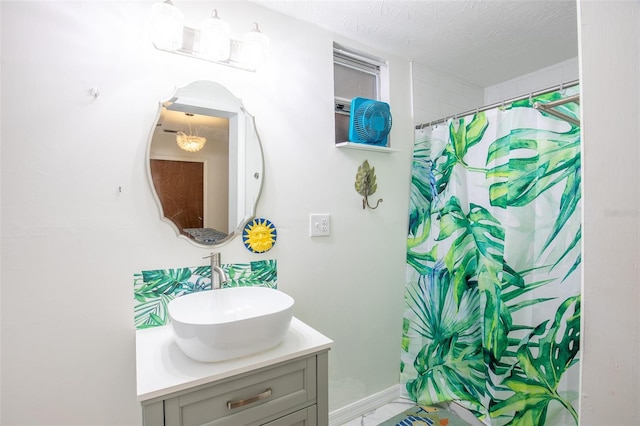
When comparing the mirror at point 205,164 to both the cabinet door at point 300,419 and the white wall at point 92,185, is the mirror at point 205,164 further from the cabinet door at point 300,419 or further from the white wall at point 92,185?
the cabinet door at point 300,419

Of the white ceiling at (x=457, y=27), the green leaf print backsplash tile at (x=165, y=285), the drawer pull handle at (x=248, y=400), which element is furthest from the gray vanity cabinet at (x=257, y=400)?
the white ceiling at (x=457, y=27)

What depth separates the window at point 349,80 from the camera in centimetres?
187

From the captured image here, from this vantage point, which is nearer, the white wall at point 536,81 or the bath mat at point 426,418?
the bath mat at point 426,418

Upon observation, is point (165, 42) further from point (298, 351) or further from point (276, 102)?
point (298, 351)

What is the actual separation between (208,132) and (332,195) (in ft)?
2.36

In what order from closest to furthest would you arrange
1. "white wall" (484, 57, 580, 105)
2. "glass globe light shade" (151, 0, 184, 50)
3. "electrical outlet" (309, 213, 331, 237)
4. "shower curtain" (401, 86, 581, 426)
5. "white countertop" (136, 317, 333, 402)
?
"white countertop" (136, 317, 333, 402)
"glass globe light shade" (151, 0, 184, 50)
"shower curtain" (401, 86, 581, 426)
"electrical outlet" (309, 213, 331, 237)
"white wall" (484, 57, 580, 105)

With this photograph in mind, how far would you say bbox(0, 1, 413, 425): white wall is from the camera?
1.07 metres

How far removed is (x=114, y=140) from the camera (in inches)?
47.6

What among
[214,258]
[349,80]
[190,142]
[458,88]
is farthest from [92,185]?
[458,88]

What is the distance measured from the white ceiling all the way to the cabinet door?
1737 millimetres

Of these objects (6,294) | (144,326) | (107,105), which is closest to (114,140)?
(107,105)

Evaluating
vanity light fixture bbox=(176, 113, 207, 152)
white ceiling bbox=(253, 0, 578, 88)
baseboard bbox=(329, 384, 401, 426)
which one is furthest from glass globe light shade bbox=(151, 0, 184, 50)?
baseboard bbox=(329, 384, 401, 426)

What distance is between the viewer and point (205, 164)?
139 cm

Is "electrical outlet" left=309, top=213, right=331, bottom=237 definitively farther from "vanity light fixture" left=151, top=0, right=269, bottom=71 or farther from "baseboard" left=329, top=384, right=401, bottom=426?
"baseboard" left=329, top=384, right=401, bottom=426
